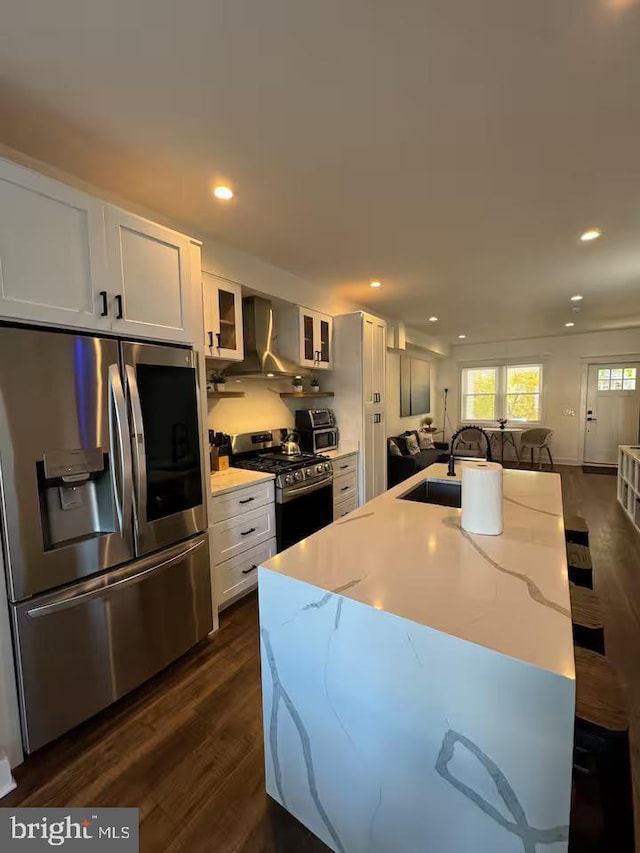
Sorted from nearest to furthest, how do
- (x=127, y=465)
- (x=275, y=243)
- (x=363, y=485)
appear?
(x=127, y=465) < (x=275, y=243) < (x=363, y=485)

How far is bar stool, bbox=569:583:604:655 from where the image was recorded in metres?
1.26

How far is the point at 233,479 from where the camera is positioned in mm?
2627

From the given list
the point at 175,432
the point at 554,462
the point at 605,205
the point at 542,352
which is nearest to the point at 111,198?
the point at 175,432

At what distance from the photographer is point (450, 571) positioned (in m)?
1.13

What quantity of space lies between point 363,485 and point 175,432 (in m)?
2.46

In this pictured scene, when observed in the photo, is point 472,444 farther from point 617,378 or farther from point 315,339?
point 315,339

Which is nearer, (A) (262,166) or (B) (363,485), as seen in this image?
(A) (262,166)

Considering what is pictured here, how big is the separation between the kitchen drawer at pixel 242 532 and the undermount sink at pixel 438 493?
1.12m

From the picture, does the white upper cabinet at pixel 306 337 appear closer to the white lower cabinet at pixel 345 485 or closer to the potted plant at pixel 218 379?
the potted plant at pixel 218 379

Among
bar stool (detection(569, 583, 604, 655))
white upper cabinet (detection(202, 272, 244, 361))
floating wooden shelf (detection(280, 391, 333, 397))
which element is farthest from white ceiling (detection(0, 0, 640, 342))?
bar stool (detection(569, 583, 604, 655))

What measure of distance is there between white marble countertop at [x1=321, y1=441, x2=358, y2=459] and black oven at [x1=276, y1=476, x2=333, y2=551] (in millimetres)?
300

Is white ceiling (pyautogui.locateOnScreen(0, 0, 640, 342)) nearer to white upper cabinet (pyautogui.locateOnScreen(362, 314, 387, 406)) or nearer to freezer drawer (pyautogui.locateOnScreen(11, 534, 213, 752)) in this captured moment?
white upper cabinet (pyautogui.locateOnScreen(362, 314, 387, 406))

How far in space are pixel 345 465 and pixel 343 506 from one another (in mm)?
416

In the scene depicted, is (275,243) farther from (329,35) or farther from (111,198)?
Result: (329,35)
